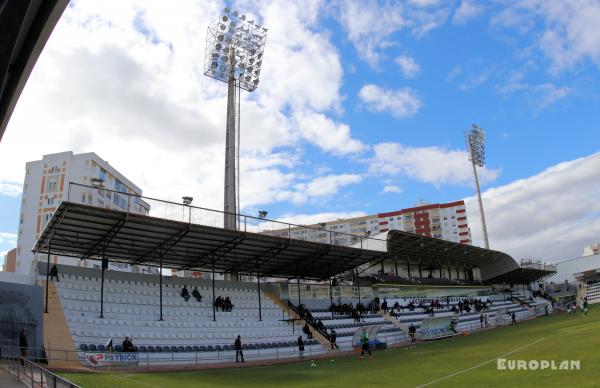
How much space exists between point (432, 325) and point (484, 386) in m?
28.4

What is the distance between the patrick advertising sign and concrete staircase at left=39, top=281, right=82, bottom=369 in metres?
0.53

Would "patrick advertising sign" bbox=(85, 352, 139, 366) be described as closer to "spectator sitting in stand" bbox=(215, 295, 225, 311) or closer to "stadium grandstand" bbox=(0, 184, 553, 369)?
"stadium grandstand" bbox=(0, 184, 553, 369)

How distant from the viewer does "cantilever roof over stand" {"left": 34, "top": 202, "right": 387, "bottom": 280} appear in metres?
26.2

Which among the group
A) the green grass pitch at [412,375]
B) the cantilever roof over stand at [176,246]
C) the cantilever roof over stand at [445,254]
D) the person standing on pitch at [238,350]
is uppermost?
the cantilever roof over stand at [445,254]

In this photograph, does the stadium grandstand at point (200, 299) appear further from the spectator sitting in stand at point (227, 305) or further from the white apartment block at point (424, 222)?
the white apartment block at point (424, 222)

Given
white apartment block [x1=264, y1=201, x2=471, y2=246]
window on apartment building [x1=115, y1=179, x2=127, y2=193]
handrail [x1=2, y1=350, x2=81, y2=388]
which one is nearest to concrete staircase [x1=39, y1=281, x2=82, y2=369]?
handrail [x1=2, y1=350, x2=81, y2=388]

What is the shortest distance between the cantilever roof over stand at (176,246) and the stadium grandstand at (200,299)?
0.08m

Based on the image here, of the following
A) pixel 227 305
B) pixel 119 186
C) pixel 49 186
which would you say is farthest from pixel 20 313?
pixel 119 186

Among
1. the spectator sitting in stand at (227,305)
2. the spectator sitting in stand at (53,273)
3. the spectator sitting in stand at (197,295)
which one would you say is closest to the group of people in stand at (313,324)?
the spectator sitting in stand at (227,305)

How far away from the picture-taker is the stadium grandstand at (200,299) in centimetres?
2512

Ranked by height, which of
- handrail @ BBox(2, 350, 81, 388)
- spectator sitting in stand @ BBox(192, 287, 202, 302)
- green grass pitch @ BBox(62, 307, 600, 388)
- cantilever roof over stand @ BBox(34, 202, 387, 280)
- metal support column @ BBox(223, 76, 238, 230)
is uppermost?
metal support column @ BBox(223, 76, 238, 230)

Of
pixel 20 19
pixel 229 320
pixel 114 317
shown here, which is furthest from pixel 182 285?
pixel 20 19

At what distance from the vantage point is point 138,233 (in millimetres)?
28562

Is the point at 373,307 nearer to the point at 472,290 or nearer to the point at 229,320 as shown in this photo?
the point at 229,320
